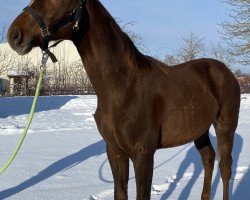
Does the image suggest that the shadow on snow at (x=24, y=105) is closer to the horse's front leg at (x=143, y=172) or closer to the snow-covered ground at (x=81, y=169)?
the snow-covered ground at (x=81, y=169)

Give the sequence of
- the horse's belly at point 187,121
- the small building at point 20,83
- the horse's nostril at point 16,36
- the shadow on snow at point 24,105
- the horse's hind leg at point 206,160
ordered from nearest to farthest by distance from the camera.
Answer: the horse's nostril at point 16,36, the horse's belly at point 187,121, the horse's hind leg at point 206,160, the shadow on snow at point 24,105, the small building at point 20,83

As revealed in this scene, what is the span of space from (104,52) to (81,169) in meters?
3.05

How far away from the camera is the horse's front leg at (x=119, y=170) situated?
248cm

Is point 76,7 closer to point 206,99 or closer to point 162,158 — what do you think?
point 206,99

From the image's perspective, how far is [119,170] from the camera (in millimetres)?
2508

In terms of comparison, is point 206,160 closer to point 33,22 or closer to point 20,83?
point 33,22

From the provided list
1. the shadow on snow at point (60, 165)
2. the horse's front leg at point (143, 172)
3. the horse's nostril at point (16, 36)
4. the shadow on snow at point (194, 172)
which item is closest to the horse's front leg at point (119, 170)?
the horse's front leg at point (143, 172)

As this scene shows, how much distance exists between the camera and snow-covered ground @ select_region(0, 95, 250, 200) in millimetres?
3795

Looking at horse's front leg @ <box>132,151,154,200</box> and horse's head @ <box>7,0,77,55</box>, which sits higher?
horse's head @ <box>7,0,77,55</box>

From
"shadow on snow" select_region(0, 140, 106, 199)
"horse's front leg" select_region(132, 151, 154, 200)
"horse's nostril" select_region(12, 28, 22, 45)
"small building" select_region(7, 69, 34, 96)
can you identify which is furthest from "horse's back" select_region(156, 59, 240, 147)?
"small building" select_region(7, 69, 34, 96)

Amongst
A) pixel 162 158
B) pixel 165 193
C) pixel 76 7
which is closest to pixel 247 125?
pixel 162 158

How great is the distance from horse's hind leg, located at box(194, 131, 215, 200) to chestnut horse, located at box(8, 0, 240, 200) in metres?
0.84

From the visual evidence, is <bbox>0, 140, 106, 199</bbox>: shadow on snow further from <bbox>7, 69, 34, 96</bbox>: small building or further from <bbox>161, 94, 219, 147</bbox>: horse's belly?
<bbox>7, 69, 34, 96</bbox>: small building

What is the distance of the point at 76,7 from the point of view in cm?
200
